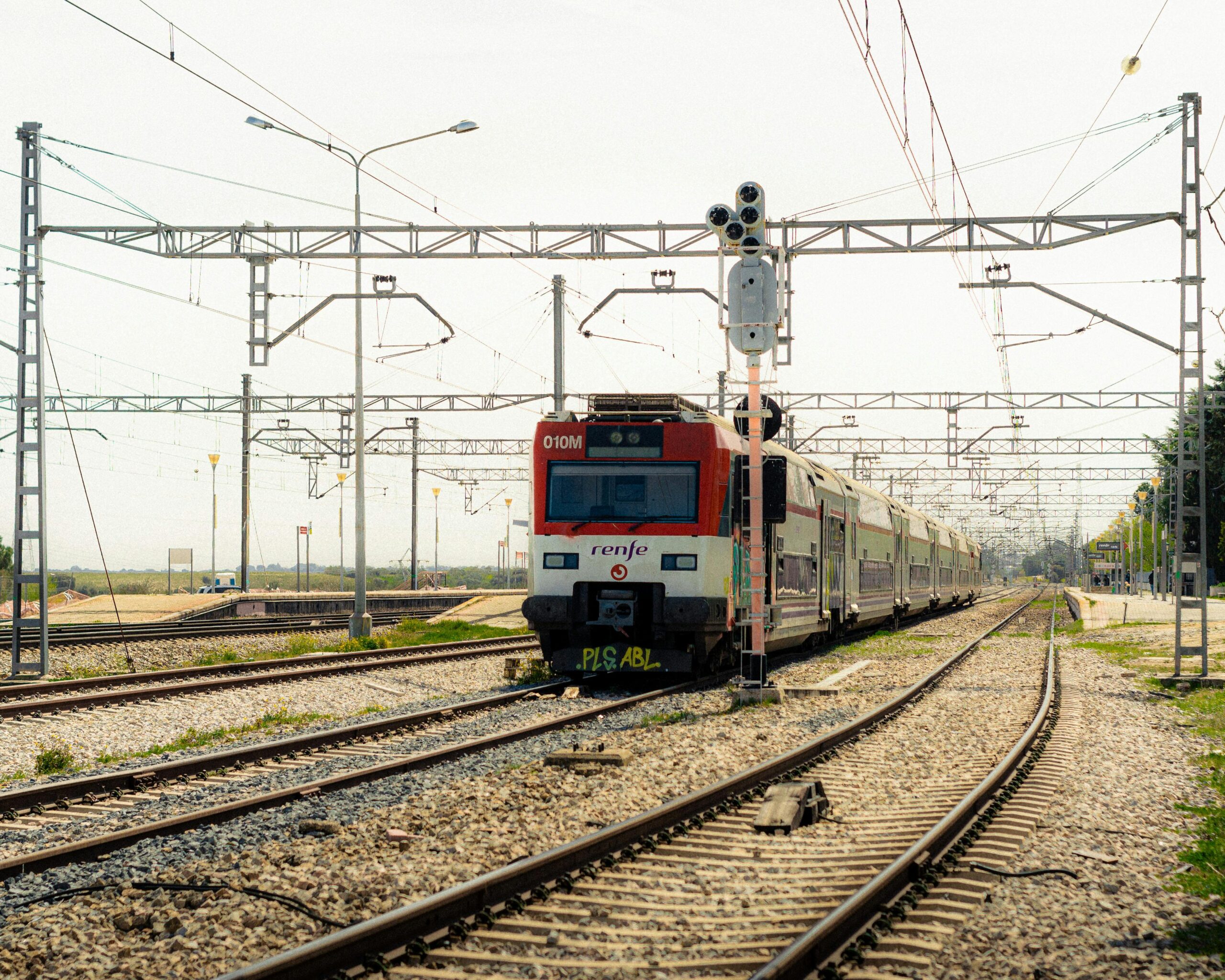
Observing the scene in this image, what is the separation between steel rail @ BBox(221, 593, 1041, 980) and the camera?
499 centimetres

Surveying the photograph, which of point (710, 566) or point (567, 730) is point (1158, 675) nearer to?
point (710, 566)

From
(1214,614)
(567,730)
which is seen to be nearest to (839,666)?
(567,730)

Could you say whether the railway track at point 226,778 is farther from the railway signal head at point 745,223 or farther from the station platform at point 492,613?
the station platform at point 492,613

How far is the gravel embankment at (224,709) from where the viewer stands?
12281 mm

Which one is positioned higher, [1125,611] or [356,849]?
[356,849]

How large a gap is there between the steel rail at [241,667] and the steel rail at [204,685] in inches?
7.5

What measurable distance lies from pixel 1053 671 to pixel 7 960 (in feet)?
58.9

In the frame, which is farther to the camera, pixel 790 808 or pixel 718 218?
pixel 718 218

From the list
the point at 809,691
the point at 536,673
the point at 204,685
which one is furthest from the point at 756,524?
the point at 204,685

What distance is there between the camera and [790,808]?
8.18 m

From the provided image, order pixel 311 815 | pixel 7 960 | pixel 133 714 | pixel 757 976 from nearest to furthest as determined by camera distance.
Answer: pixel 757 976 < pixel 7 960 < pixel 311 815 < pixel 133 714

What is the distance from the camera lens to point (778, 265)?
15.9 metres

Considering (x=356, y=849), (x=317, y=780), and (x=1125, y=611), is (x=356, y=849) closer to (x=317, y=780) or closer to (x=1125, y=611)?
(x=317, y=780)

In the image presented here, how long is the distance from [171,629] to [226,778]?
20446mm
